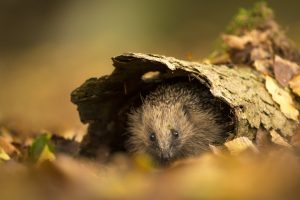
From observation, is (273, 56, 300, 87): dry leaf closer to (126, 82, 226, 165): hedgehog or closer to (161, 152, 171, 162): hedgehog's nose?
(126, 82, 226, 165): hedgehog

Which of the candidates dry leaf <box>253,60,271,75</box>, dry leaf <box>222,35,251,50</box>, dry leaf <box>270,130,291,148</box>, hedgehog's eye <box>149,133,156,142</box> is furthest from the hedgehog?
dry leaf <box>222,35,251,50</box>

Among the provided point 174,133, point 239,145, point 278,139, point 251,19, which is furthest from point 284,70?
point 239,145

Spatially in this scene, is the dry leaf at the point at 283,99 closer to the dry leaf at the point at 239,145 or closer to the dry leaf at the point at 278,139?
the dry leaf at the point at 278,139

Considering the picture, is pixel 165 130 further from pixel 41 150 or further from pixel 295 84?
pixel 295 84

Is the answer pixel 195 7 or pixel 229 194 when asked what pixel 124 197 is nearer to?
pixel 229 194

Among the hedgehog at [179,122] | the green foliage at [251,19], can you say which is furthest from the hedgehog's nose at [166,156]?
the green foliage at [251,19]
